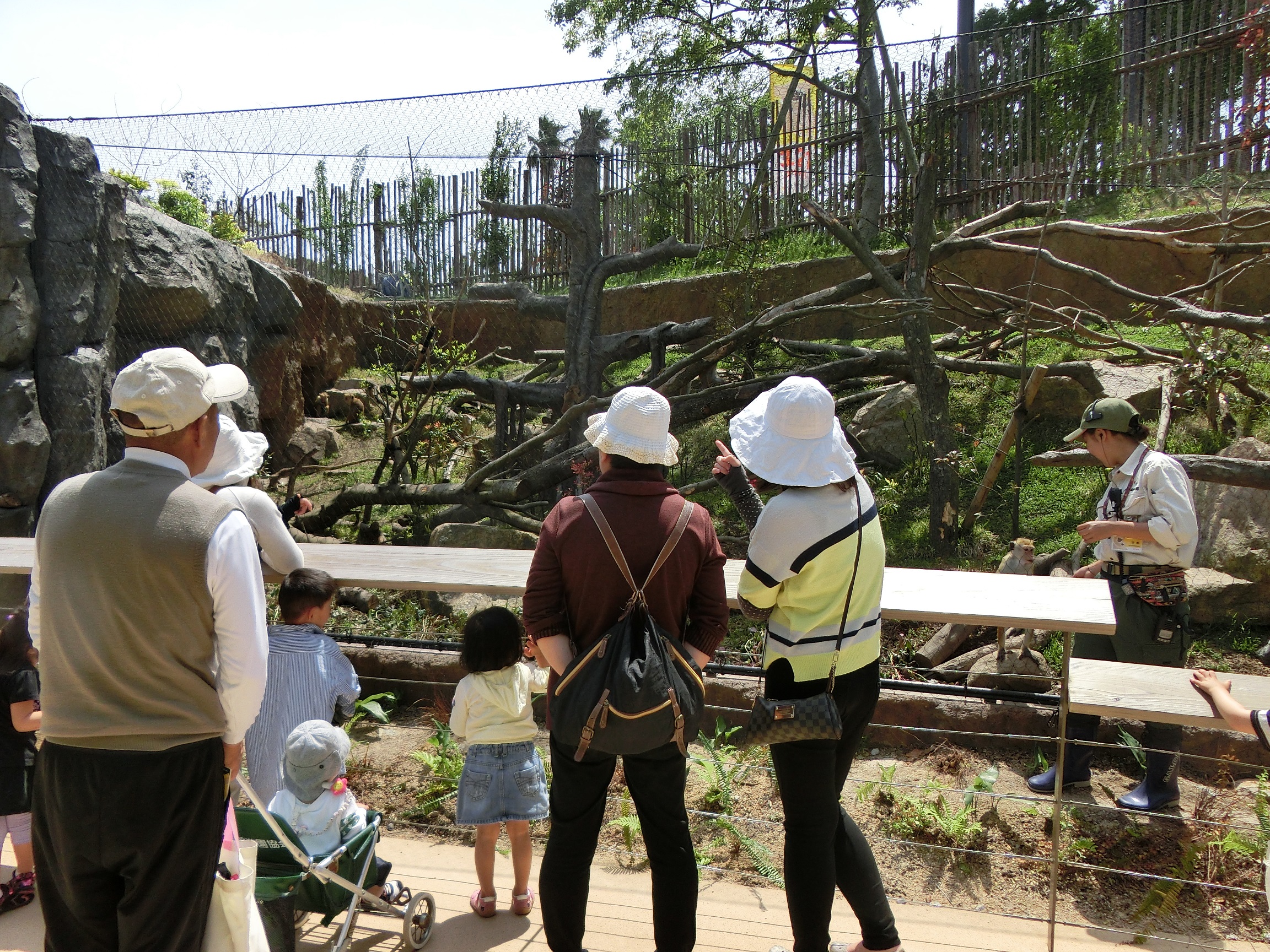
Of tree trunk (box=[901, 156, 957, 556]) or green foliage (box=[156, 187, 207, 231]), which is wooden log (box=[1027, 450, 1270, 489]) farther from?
green foliage (box=[156, 187, 207, 231])

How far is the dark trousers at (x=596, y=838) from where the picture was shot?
245cm

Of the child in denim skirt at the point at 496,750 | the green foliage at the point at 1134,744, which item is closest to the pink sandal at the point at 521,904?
the child in denim skirt at the point at 496,750

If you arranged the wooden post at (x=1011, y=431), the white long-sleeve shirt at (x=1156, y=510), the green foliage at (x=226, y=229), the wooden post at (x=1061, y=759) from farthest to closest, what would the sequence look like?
the green foliage at (x=226, y=229) < the wooden post at (x=1011, y=431) < the white long-sleeve shirt at (x=1156, y=510) < the wooden post at (x=1061, y=759)

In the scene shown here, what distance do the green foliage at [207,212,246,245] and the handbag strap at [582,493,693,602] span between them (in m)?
9.26

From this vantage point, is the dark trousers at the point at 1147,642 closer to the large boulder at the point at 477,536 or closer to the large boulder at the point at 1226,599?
the large boulder at the point at 1226,599

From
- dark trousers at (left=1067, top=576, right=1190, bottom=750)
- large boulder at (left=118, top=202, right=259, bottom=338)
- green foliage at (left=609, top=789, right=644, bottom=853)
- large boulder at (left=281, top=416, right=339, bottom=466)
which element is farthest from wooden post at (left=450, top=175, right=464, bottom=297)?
dark trousers at (left=1067, top=576, right=1190, bottom=750)

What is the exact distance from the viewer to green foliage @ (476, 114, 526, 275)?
7270 mm

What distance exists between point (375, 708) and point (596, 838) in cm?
260

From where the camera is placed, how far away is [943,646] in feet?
17.4

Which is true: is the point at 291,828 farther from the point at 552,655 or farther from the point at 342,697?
the point at 552,655

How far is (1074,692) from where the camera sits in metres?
2.64

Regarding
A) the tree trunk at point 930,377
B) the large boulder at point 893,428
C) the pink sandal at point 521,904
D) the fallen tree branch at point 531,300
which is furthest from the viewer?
the fallen tree branch at point 531,300

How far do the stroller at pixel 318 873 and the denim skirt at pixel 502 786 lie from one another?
0.29 m

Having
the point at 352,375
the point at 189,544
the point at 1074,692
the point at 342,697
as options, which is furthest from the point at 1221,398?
the point at 352,375
